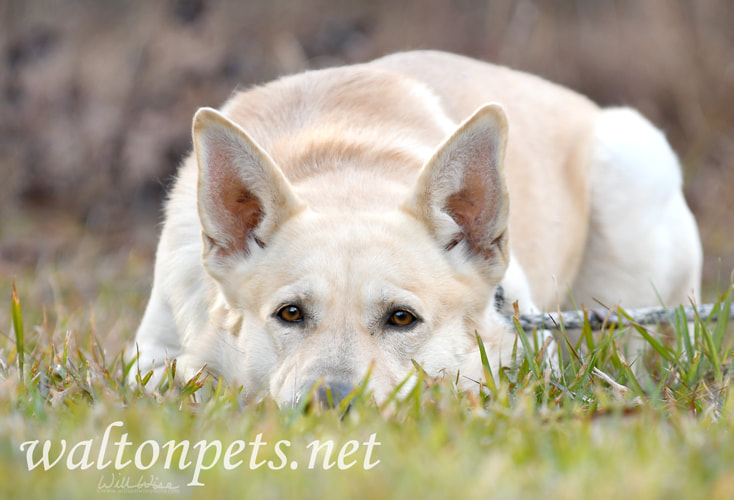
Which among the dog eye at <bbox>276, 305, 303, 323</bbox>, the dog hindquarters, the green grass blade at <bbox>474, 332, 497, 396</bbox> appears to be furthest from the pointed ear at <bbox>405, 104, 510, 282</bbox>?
the dog hindquarters

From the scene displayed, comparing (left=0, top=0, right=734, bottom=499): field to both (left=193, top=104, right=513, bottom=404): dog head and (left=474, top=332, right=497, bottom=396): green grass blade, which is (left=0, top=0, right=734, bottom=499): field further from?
(left=193, top=104, right=513, bottom=404): dog head

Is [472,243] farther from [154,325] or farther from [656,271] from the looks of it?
[656,271]

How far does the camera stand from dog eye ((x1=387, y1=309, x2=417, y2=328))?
2.57 metres

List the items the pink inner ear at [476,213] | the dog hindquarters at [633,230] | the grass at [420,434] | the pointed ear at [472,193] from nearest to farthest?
1. the grass at [420,434]
2. the pointed ear at [472,193]
3. the pink inner ear at [476,213]
4. the dog hindquarters at [633,230]

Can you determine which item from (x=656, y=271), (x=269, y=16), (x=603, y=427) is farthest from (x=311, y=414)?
(x=269, y=16)

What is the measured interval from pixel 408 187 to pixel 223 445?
4.68 ft

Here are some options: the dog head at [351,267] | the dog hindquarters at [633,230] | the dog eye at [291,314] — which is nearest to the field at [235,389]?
the dog head at [351,267]

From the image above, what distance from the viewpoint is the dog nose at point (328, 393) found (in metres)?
2.27

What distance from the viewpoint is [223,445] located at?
1.91 m

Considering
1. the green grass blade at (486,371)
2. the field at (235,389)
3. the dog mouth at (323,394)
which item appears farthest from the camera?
the green grass blade at (486,371)

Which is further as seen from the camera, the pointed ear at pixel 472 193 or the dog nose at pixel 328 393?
the pointed ear at pixel 472 193

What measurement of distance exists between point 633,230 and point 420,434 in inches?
102

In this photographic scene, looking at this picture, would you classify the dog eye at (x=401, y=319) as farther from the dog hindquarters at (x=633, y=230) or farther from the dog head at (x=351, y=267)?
the dog hindquarters at (x=633, y=230)

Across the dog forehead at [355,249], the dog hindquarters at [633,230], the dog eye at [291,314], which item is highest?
the dog forehead at [355,249]
